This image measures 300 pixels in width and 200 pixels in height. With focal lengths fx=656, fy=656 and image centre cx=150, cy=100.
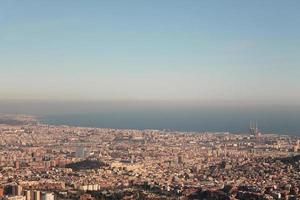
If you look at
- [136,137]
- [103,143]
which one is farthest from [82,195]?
[136,137]

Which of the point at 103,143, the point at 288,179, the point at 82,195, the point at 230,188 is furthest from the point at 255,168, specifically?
the point at 103,143

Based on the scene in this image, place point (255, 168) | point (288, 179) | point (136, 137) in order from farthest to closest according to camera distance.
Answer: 1. point (136, 137)
2. point (255, 168)
3. point (288, 179)

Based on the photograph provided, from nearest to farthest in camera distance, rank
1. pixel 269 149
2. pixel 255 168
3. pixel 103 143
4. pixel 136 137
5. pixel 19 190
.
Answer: pixel 19 190, pixel 255 168, pixel 269 149, pixel 103 143, pixel 136 137

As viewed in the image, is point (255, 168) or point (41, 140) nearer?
point (255, 168)

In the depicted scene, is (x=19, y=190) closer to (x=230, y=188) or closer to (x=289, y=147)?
(x=230, y=188)

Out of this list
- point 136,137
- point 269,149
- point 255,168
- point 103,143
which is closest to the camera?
point 255,168

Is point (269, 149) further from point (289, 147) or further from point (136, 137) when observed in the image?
point (136, 137)
